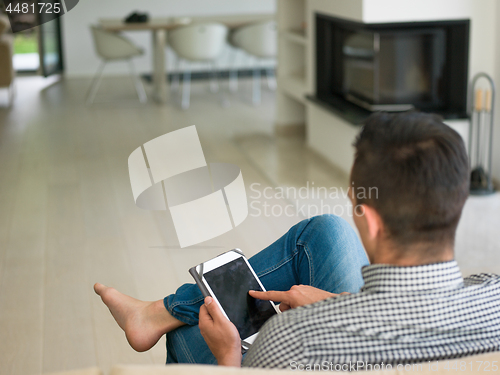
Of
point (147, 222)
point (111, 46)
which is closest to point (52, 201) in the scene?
point (147, 222)

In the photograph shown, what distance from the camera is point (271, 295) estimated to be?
3.73 feet

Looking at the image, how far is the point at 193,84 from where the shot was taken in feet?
21.8

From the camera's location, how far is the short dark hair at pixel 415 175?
2.48 feet

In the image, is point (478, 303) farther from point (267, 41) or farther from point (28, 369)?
point (267, 41)

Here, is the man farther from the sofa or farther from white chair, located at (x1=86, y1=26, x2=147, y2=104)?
white chair, located at (x1=86, y1=26, x2=147, y2=104)

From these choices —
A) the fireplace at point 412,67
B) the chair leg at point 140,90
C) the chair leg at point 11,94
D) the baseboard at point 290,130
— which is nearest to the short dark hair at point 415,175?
the fireplace at point 412,67

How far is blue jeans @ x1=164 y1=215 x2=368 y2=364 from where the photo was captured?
3.90 feet

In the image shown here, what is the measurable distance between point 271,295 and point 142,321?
352 millimetres

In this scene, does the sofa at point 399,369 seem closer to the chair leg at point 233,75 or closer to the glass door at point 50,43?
the chair leg at point 233,75

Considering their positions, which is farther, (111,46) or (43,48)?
(43,48)

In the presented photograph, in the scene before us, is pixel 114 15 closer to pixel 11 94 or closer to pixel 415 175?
pixel 11 94

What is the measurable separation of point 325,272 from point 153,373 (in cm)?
64

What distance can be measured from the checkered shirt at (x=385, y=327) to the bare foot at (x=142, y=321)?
0.55 meters

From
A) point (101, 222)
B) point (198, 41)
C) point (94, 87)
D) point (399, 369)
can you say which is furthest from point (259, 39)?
point (399, 369)
